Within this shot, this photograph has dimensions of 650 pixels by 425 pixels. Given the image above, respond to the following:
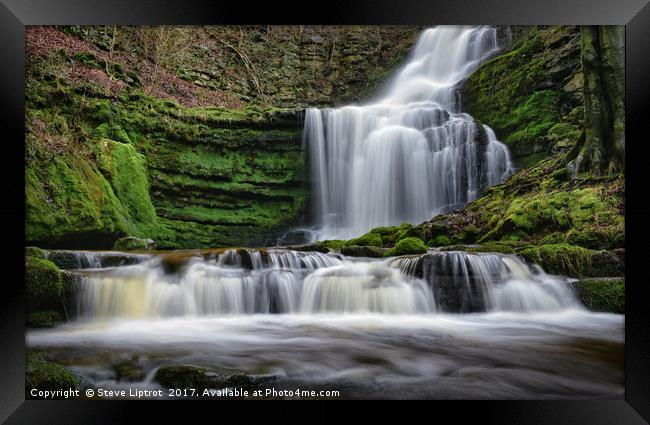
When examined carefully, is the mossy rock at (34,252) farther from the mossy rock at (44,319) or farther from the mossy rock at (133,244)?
the mossy rock at (133,244)

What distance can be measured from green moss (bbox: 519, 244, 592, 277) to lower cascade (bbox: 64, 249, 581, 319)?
0.09m

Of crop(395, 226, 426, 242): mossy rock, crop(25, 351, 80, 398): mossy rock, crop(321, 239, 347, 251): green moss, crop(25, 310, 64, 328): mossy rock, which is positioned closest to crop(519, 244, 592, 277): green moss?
crop(395, 226, 426, 242): mossy rock

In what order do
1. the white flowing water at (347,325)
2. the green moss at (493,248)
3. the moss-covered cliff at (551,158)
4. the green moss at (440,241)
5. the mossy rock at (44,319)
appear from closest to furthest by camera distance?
the white flowing water at (347,325)
the mossy rock at (44,319)
the moss-covered cliff at (551,158)
the green moss at (493,248)
the green moss at (440,241)

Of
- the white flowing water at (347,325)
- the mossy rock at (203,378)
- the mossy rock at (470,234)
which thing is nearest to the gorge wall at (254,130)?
the mossy rock at (470,234)

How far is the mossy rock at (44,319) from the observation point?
2994 mm

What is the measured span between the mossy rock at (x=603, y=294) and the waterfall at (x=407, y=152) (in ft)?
5.24

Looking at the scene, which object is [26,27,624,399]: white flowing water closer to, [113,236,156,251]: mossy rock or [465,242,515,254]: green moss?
[465,242,515,254]: green moss

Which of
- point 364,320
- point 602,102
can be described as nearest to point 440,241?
point 364,320

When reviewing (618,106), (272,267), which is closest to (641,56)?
(618,106)

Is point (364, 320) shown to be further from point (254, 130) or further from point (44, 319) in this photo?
point (254, 130)

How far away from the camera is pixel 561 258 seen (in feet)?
12.0

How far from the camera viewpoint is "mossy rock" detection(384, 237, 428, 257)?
402cm

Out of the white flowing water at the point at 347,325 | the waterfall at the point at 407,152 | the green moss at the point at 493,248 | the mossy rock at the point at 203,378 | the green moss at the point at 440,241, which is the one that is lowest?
the mossy rock at the point at 203,378
